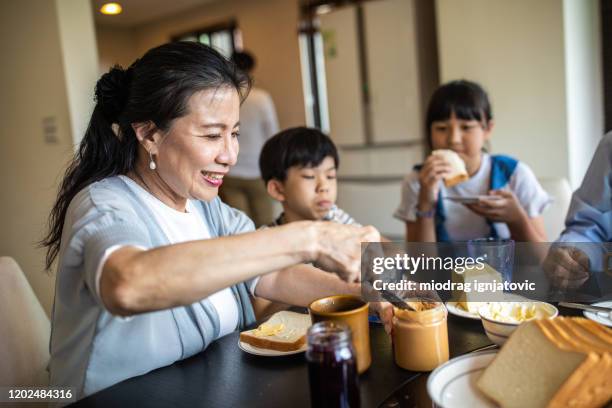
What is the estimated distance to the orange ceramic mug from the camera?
841mm

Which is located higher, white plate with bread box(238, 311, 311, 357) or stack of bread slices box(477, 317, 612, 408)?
stack of bread slices box(477, 317, 612, 408)

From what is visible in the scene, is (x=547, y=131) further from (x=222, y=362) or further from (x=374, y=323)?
(x=222, y=362)

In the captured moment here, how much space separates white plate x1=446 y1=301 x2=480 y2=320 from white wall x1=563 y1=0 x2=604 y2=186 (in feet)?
7.54

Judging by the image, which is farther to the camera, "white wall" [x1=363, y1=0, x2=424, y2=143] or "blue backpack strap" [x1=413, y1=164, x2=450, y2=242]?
"white wall" [x1=363, y1=0, x2=424, y2=143]

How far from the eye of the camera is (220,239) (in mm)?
805

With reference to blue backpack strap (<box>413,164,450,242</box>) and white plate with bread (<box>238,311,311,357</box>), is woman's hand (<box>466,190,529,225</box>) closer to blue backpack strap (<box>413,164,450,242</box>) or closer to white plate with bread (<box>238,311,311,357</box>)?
blue backpack strap (<box>413,164,450,242</box>)

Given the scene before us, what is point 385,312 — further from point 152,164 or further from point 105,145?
point 105,145

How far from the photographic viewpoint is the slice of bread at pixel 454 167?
193 centimetres

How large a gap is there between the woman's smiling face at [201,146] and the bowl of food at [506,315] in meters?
0.64

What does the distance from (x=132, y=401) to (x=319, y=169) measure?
1181mm

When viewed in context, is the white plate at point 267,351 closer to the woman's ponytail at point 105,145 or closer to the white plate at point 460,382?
the white plate at point 460,382

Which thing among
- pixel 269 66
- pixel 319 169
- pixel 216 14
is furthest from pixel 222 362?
pixel 216 14

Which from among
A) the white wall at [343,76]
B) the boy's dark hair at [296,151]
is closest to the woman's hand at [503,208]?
the boy's dark hair at [296,151]

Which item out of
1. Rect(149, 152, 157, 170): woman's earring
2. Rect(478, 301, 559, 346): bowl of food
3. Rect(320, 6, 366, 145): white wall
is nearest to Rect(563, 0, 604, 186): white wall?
Rect(320, 6, 366, 145): white wall
